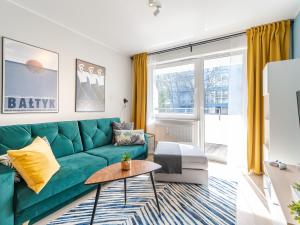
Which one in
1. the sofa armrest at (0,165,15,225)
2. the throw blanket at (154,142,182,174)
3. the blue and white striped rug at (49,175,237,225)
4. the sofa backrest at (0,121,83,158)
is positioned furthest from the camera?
the throw blanket at (154,142,182,174)

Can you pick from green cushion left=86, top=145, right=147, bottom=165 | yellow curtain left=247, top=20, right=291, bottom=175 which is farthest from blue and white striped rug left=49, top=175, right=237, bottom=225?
yellow curtain left=247, top=20, right=291, bottom=175

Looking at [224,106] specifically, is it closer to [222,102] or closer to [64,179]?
[222,102]

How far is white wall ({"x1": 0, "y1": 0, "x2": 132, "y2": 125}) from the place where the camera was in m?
2.05

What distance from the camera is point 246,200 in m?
1.92

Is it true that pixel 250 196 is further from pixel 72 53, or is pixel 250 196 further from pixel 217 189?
pixel 72 53

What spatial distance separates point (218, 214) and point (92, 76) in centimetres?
294

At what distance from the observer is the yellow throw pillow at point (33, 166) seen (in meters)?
1.39

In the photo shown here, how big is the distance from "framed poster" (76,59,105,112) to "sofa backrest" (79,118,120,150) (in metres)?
0.35

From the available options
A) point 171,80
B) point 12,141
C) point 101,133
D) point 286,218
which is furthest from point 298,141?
point 12,141

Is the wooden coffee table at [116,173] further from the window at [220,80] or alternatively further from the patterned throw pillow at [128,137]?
the window at [220,80]

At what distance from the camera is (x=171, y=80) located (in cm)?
377

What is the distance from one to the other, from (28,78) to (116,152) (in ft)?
5.22

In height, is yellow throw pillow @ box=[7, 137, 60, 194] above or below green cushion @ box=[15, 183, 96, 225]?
above

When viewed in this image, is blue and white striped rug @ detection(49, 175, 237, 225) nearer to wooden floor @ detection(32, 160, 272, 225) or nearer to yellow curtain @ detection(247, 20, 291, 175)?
wooden floor @ detection(32, 160, 272, 225)
